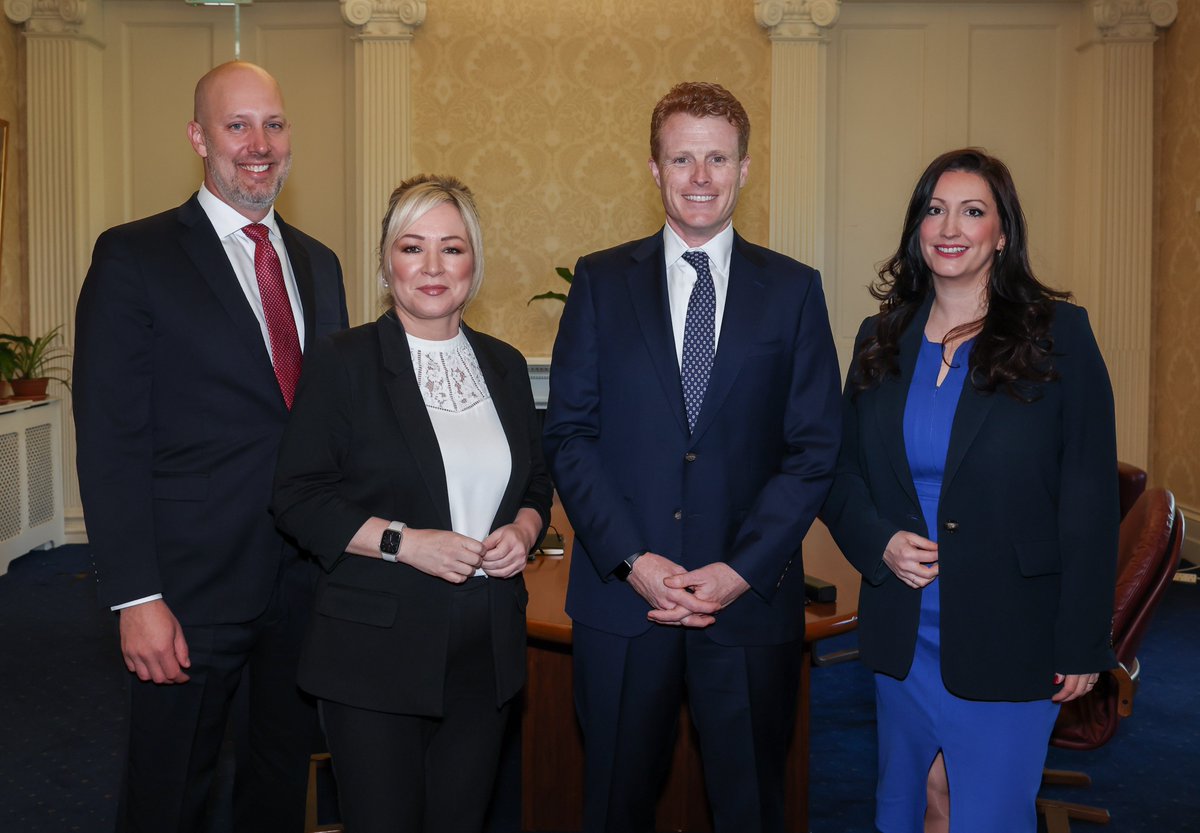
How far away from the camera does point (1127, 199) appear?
646 cm

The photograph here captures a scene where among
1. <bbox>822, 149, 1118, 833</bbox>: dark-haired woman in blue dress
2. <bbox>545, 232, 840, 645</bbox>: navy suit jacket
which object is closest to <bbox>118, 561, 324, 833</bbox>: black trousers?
<bbox>545, 232, 840, 645</bbox>: navy suit jacket

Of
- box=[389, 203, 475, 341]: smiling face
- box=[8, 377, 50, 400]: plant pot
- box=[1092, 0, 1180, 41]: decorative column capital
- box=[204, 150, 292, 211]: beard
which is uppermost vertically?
box=[1092, 0, 1180, 41]: decorative column capital

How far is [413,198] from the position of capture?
183 cm

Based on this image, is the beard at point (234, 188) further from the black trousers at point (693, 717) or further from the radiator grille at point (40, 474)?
the radiator grille at point (40, 474)

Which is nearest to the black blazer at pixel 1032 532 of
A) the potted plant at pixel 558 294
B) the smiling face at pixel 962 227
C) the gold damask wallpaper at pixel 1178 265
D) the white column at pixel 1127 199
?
the smiling face at pixel 962 227

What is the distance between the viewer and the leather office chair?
242cm

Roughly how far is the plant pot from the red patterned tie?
4750 millimetres

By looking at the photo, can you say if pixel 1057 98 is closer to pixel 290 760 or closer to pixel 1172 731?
pixel 1172 731

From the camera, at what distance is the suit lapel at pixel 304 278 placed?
84.0 inches

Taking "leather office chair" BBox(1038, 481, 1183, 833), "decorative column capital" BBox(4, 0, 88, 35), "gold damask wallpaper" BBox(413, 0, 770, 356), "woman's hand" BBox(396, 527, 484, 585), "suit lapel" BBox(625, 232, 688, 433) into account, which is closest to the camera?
"woman's hand" BBox(396, 527, 484, 585)

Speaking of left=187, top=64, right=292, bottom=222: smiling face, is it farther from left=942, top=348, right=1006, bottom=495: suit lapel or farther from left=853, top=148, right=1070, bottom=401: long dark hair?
left=942, top=348, right=1006, bottom=495: suit lapel

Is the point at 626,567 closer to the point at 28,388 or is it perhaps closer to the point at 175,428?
the point at 175,428

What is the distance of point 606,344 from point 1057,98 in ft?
19.1

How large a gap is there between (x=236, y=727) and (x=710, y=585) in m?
1.03
